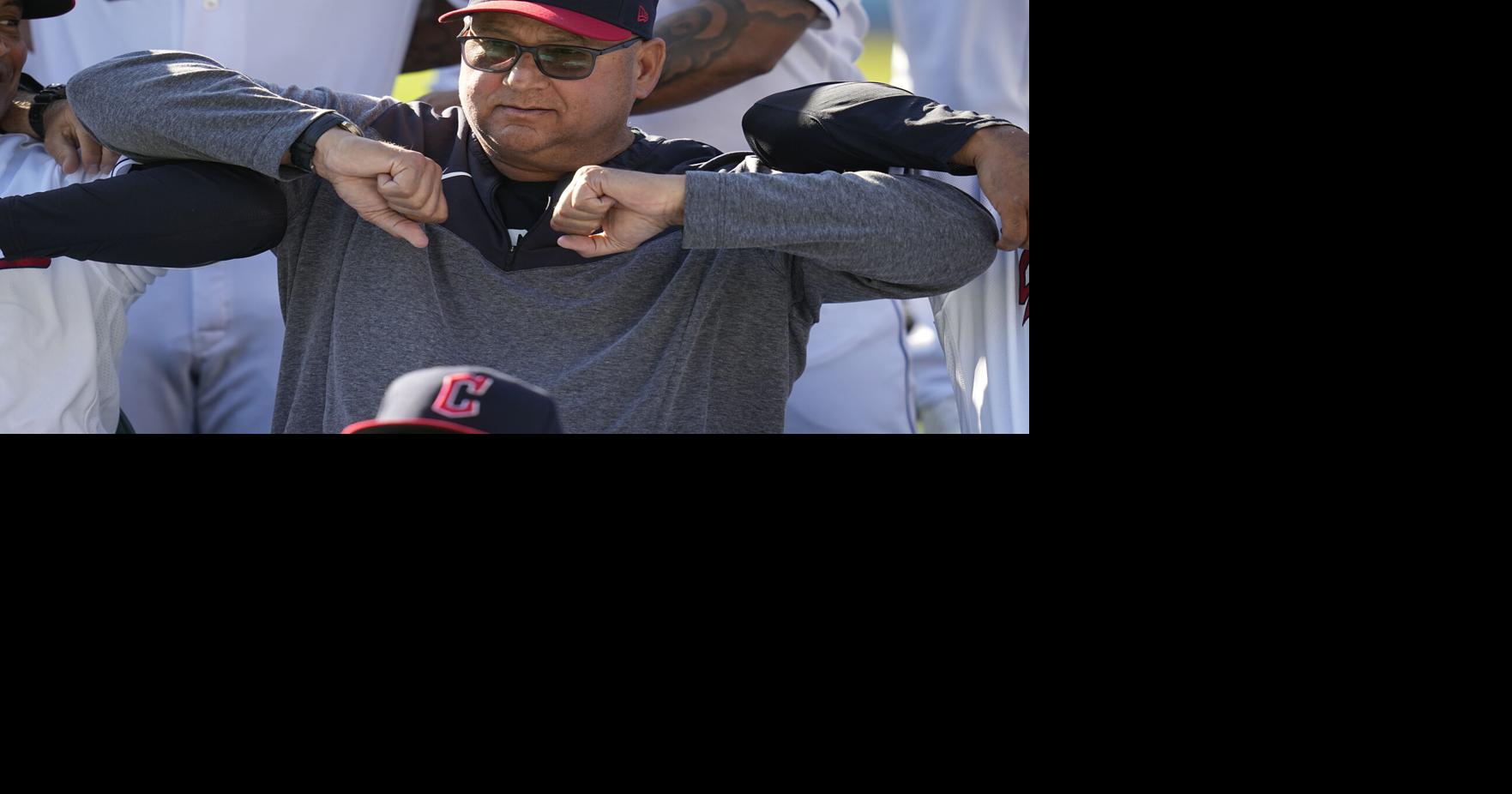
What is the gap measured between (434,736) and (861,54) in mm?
1653

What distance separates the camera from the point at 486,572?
5.44 ft

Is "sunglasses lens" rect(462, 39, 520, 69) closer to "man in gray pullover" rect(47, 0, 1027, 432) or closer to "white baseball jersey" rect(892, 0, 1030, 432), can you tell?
"man in gray pullover" rect(47, 0, 1027, 432)

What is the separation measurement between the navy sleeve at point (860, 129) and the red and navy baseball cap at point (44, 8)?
1.09 metres

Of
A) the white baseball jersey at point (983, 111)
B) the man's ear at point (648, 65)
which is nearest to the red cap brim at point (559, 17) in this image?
the man's ear at point (648, 65)

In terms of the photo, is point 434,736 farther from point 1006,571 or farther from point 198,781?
point 1006,571

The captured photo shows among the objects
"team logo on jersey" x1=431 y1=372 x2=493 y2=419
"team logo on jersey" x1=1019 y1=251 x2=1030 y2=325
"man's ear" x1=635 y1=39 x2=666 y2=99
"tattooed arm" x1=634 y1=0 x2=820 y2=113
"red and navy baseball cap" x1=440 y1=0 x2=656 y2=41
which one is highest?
"tattooed arm" x1=634 y1=0 x2=820 y2=113

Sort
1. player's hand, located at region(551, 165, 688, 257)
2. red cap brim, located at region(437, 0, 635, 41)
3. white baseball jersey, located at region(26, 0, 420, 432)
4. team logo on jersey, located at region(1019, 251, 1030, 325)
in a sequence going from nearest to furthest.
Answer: player's hand, located at region(551, 165, 688, 257) → red cap brim, located at region(437, 0, 635, 41) → team logo on jersey, located at region(1019, 251, 1030, 325) → white baseball jersey, located at region(26, 0, 420, 432)

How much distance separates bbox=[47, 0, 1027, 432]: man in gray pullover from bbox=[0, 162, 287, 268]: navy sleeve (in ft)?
0.16

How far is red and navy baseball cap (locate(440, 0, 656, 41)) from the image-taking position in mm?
1888

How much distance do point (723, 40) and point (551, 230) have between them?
0.72m

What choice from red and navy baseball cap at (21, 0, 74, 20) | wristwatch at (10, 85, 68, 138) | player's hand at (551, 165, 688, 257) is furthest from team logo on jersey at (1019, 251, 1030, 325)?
red and navy baseball cap at (21, 0, 74, 20)

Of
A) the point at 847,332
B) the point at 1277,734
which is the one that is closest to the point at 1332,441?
the point at 1277,734

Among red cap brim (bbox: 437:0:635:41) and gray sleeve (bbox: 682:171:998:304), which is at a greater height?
red cap brim (bbox: 437:0:635:41)

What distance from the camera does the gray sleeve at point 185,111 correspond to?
1.84 metres
